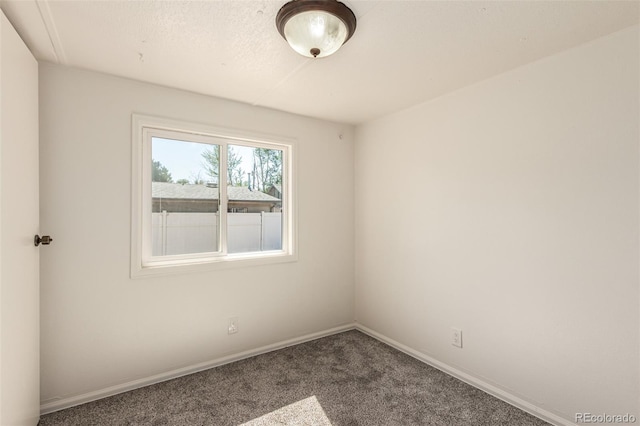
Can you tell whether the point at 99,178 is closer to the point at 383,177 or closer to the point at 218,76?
the point at 218,76

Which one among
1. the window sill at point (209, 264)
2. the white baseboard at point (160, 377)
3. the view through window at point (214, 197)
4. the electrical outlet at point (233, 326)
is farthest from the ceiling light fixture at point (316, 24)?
the white baseboard at point (160, 377)

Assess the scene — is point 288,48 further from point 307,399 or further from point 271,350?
point 271,350

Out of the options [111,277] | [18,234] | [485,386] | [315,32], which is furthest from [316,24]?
[485,386]

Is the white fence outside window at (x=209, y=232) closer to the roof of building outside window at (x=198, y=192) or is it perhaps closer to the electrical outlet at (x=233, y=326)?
the roof of building outside window at (x=198, y=192)

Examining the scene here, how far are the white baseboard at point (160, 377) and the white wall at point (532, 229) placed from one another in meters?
1.04

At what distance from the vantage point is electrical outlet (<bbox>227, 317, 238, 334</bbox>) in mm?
2662

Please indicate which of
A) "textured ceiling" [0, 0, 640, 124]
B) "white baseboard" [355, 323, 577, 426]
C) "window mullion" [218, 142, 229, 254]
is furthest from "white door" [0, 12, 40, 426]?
"white baseboard" [355, 323, 577, 426]

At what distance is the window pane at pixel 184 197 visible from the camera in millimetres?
2457

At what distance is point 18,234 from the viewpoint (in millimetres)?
1559

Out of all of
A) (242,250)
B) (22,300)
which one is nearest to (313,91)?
(242,250)

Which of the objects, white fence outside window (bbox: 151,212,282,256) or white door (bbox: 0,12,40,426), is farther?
white fence outside window (bbox: 151,212,282,256)

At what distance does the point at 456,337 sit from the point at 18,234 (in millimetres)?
2884

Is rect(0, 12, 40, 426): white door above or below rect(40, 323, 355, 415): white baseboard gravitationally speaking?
above

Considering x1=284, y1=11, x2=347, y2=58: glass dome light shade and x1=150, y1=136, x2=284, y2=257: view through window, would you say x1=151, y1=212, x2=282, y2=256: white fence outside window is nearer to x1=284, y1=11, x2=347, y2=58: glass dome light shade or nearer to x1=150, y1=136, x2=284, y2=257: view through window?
x1=150, y1=136, x2=284, y2=257: view through window
